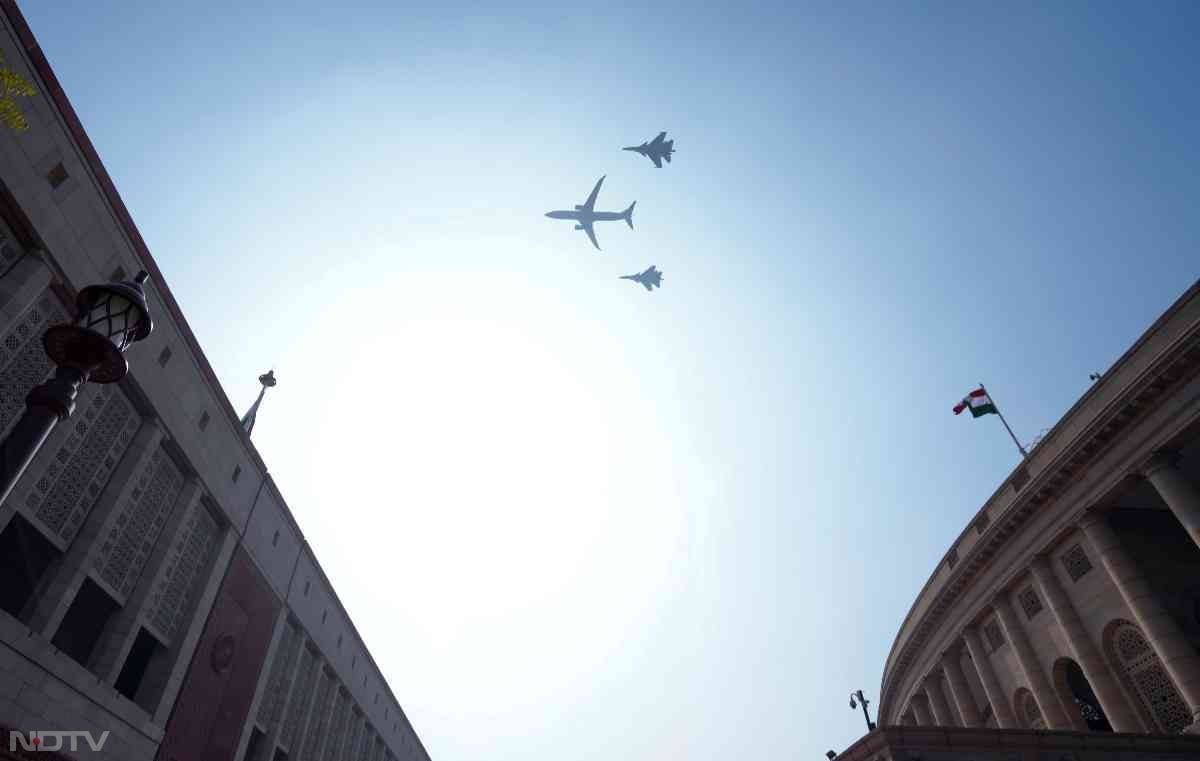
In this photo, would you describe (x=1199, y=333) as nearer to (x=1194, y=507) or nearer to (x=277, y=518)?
(x=1194, y=507)

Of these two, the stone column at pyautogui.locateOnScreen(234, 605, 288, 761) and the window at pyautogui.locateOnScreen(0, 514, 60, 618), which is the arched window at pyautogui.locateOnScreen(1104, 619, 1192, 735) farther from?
the window at pyautogui.locateOnScreen(0, 514, 60, 618)

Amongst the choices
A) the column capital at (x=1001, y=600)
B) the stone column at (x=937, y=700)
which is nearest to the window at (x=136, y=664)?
the column capital at (x=1001, y=600)

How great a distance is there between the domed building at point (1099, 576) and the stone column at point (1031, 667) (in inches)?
1.6

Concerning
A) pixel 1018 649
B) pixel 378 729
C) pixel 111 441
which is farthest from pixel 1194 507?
pixel 378 729

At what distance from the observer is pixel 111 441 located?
1723cm

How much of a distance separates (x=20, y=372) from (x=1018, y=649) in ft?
105

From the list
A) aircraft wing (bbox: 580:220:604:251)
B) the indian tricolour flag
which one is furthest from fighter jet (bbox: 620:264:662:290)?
the indian tricolour flag

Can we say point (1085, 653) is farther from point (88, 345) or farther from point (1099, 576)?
point (88, 345)

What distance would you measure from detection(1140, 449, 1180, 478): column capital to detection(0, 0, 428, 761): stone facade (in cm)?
2793

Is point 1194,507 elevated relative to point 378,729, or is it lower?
lower

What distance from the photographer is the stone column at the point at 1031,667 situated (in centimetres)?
2383

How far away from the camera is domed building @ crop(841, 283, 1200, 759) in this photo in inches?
736

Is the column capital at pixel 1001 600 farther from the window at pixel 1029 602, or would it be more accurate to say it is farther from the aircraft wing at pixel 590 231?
the aircraft wing at pixel 590 231

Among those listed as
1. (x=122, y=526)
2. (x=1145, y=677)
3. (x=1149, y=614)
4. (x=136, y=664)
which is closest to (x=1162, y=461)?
(x=1149, y=614)
